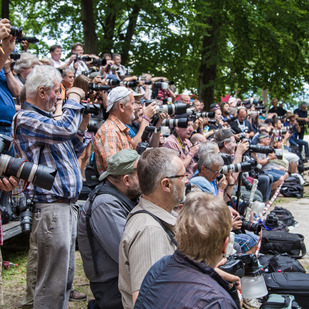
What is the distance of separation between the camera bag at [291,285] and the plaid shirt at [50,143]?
85.1 inches

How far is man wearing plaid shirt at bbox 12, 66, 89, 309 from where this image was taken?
3188mm

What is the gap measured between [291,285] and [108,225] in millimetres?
2184

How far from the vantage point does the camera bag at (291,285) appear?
422cm

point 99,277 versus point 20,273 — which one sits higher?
point 99,277

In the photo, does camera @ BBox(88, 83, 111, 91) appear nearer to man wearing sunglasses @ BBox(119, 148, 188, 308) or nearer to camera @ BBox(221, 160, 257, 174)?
camera @ BBox(221, 160, 257, 174)

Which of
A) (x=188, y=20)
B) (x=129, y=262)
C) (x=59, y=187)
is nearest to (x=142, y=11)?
(x=188, y=20)

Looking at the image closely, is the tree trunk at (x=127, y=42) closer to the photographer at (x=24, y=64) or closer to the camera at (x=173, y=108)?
the photographer at (x=24, y=64)

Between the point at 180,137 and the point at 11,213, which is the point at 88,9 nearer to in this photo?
the point at 180,137

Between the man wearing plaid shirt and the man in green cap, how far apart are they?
20 centimetres

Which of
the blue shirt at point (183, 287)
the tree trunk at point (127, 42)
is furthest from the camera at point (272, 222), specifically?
the tree trunk at point (127, 42)

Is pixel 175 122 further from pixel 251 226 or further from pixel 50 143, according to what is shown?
pixel 50 143

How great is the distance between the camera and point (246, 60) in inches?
575

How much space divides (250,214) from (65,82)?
302 centimetres

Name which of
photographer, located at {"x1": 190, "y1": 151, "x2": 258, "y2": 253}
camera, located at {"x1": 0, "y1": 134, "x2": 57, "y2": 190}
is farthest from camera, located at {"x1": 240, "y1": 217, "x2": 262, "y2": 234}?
camera, located at {"x1": 0, "y1": 134, "x2": 57, "y2": 190}
